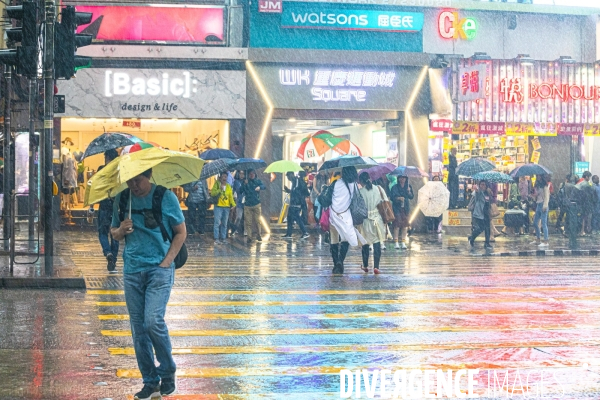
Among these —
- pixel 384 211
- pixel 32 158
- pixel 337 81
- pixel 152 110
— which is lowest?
pixel 384 211

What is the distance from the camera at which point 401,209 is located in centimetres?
2498

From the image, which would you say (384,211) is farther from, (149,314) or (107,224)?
(149,314)

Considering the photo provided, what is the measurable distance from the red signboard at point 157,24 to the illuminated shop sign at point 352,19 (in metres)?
2.34

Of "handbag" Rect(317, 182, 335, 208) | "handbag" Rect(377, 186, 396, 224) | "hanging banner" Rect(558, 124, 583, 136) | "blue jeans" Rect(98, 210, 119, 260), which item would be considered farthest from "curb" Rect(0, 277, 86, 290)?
"hanging banner" Rect(558, 124, 583, 136)

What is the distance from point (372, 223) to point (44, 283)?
5.74m

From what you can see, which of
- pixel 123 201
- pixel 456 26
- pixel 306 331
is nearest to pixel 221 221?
pixel 456 26

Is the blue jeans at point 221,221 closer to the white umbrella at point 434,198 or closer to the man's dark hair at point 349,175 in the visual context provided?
the white umbrella at point 434,198

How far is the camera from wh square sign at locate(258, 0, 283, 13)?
98.2ft

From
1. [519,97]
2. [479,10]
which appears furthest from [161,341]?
[479,10]

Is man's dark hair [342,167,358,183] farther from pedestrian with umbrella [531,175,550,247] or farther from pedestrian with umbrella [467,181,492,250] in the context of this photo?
pedestrian with umbrella [531,175,550,247]

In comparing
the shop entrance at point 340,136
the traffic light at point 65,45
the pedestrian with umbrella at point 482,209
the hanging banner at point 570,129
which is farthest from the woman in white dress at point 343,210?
the hanging banner at point 570,129

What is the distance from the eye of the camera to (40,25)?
1521 centimetres

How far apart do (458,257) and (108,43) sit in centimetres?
1378

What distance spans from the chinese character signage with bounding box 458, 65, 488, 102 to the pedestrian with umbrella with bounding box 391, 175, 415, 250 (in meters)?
5.48
